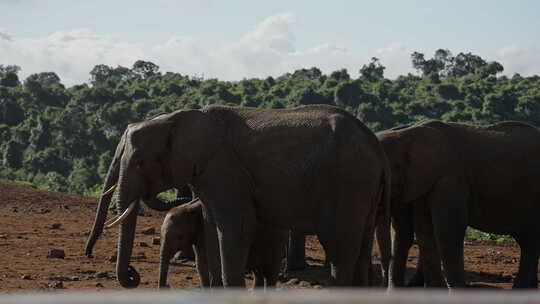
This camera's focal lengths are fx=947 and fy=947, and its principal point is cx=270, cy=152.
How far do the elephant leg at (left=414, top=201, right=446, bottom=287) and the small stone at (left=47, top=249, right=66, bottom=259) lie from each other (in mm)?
4808

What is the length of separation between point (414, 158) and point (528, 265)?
153 cm

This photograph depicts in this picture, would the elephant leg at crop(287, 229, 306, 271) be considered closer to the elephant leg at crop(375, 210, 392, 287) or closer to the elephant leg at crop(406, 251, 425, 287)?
the elephant leg at crop(406, 251, 425, 287)

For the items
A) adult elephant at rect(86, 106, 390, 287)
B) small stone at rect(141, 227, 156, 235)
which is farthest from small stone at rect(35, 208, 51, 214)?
adult elephant at rect(86, 106, 390, 287)

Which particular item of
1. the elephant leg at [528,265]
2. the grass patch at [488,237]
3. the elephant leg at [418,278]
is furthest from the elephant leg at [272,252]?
the grass patch at [488,237]

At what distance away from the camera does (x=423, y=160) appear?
874 centimetres

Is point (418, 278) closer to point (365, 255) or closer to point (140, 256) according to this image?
point (365, 255)

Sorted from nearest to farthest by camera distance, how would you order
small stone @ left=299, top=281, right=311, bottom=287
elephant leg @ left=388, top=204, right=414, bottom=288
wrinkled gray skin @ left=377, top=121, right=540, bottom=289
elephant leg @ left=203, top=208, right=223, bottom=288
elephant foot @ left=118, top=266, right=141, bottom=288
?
elephant leg @ left=203, top=208, right=223, bottom=288 < elephant foot @ left=118, top=266, right=141, bottom=288 < wrinkled gray skin @ left=377, top=121, right=540, bottom=289 < elephant leg @ left=388, top=204, right=414, bottom=288 < small stone @ left=299, top=281, right=311, bottom=287

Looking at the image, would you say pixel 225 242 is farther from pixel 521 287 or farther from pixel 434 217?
pixel 521 287

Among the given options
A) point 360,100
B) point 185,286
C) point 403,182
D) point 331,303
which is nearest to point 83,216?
point 185,286

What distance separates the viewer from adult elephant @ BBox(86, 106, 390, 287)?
6.54 meters

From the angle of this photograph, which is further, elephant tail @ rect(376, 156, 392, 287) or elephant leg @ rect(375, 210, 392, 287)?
elephant leg @ rect(375, 210, 392, 287)

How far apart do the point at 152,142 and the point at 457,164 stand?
3124 millimetres

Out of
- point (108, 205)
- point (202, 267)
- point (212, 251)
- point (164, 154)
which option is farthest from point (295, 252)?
point (164, 154)

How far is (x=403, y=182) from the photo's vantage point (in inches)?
343
